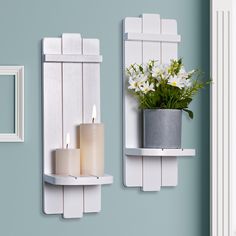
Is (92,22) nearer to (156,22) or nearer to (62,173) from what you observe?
(156,22)

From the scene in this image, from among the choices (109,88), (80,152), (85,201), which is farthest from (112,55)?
(85,201)

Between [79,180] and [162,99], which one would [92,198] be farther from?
[162,99]

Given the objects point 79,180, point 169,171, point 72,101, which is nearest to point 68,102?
point 72,101

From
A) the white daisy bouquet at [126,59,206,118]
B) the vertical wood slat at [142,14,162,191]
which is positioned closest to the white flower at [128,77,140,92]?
the white daisy bouquet at [126,59,206,118]

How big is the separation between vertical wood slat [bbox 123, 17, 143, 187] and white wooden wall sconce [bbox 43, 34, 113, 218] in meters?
0.08

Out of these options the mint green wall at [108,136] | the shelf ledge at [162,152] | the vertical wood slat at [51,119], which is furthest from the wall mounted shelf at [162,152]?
the vertical wood slat at [51,119]

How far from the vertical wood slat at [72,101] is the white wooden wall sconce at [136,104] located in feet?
0.44

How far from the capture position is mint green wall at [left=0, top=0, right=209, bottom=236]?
5.79 feet

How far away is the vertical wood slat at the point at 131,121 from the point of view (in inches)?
72.5

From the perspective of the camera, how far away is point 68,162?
5.64ft

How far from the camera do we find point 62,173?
172 centimetres

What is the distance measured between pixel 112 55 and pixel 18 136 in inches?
13.9

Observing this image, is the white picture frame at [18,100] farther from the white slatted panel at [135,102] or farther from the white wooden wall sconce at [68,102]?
the white slatted panel at [135,102]
